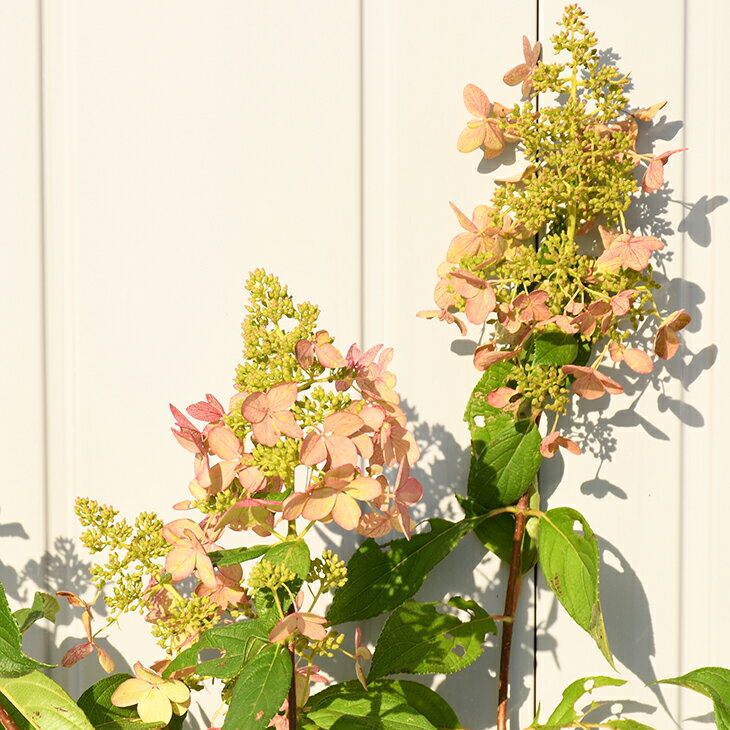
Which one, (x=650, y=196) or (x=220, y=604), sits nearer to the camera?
(x=220, y=604)

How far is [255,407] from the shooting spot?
555 millimetres

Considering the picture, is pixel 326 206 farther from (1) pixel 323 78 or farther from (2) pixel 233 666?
(2) pixel 233 666

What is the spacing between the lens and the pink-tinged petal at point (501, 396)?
0.74 m

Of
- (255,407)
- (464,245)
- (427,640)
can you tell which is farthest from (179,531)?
(464,245)

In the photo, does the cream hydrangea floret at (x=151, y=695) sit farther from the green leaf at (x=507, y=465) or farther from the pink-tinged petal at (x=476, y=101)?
the pink-tinged petal at (x=476, y=101)

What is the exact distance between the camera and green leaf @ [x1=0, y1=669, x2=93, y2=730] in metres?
0.59

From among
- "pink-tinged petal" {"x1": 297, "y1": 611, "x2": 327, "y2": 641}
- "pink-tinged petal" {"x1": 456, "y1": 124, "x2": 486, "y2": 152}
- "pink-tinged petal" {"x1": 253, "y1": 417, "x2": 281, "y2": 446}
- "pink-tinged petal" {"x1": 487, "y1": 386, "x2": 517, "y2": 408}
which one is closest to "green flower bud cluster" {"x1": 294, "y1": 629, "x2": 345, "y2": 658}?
"pink-tinged petal" {"x1": 297, "y1": 611, "x2": 327, "y2": 641}

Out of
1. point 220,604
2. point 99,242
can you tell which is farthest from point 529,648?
point 99,242

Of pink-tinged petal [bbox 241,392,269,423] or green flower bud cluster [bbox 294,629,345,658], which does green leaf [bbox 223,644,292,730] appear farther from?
pink-tinged petal [bbox 241,392,269,423]

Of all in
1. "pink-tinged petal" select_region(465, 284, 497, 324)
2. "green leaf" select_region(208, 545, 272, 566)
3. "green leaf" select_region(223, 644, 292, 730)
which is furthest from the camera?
"pink-tinged petal" select_region(465, 284, 497, 324)

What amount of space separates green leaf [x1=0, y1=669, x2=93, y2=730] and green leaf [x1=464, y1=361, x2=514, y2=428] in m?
0.42

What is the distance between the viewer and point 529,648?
0.81m

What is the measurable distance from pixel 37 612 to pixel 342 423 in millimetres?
316

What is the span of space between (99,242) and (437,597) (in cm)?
49
